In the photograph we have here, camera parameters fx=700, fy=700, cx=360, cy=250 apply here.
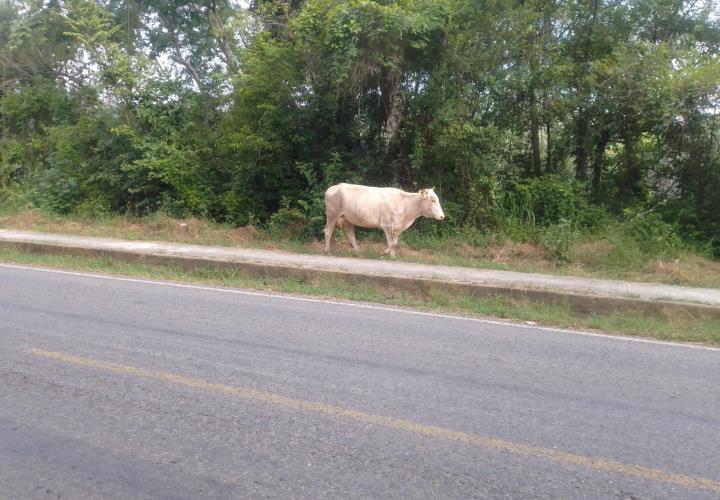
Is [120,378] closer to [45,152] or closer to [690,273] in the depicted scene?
[690,273]

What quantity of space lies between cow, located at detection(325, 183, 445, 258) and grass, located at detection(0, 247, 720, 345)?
2.42 metres

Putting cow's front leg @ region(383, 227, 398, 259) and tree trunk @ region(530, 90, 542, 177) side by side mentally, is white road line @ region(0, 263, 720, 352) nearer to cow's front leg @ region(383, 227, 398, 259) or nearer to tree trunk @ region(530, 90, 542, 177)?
cow's front leg @ region(383, 227, 398, 259)

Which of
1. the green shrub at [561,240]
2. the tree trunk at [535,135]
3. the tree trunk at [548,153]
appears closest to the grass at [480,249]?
the green shrub at [561,240]

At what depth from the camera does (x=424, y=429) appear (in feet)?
15.8

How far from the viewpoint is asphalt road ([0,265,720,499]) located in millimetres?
4078

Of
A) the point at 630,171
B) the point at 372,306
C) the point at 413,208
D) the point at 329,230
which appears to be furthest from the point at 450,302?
the point at 630,171

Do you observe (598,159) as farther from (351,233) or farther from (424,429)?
(424,429)

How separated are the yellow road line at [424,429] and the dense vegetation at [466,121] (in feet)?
29.2

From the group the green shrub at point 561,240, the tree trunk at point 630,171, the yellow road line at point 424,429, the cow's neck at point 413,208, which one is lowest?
the yellow road line at point 424,429

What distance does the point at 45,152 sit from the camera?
76.7 feet

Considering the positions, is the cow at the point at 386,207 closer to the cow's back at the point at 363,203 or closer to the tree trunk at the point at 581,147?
the cow's back at the point at 363,203

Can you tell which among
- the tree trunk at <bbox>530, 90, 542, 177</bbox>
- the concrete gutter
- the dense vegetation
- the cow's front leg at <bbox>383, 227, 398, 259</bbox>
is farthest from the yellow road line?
the tree trunk at <bbox>530, 90, 542, 177</bbox>

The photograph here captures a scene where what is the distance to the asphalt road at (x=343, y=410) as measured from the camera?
4078 millimetres

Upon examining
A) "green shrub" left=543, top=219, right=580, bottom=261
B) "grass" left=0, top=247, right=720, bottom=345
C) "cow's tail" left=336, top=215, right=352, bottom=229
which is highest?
"cow's tail" left=336, top=215, right=352, bottom=229
